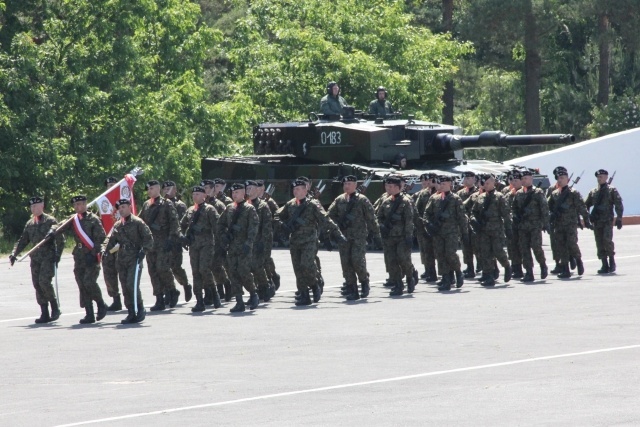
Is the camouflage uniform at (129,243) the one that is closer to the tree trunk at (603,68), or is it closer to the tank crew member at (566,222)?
the tank crew member at (566,222)

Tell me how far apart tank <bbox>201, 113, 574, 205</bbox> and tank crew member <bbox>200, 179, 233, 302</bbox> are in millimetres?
7344

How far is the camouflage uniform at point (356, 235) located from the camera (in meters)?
18.1

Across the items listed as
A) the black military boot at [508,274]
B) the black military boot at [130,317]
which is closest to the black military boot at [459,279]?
the black military boot at [508,274]

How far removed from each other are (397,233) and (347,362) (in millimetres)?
6498

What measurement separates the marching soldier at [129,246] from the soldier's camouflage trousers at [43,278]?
83 centimetres

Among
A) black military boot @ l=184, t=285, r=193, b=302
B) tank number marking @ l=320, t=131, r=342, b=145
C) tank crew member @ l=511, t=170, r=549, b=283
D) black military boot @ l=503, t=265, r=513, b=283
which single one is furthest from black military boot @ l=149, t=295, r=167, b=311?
tank number marking @ l=320, t=131, r=342, b=145

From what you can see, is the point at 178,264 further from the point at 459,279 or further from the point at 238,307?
the point at 459,279

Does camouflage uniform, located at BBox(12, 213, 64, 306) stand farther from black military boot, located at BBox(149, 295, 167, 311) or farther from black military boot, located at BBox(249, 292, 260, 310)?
black military boot, located at BBox(249, 292, 260, 310)

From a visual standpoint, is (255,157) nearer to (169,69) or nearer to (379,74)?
(169,69)

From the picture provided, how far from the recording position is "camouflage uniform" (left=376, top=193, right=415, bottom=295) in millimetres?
18500

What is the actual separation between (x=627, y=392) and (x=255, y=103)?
101 feet

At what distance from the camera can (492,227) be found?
64.8 ft

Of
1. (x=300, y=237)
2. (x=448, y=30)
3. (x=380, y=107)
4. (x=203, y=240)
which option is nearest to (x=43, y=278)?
(x=203, y=240)

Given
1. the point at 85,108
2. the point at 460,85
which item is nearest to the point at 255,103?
the point at 85,108
